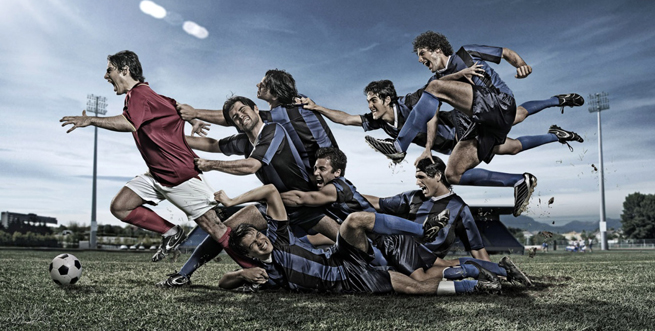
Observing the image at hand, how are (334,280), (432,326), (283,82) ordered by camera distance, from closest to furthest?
(432,326)
(334,280)
(283,82)

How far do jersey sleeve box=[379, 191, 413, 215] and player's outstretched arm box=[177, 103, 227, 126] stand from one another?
2.43 meters

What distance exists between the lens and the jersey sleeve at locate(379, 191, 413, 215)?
19.7 ft

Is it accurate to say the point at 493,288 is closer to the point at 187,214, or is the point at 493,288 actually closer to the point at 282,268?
the point at 282,268

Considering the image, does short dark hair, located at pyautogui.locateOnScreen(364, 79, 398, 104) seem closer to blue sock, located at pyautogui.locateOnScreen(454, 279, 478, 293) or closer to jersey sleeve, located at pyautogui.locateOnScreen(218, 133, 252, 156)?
jersey sleeve, located at pyautogui.locateOnScreen(218, 133, 252, 156)

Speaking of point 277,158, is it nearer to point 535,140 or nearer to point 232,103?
point 232,103

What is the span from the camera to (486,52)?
19.0ft

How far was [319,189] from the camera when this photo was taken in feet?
19.4

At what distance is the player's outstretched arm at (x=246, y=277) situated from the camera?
5.62 meters

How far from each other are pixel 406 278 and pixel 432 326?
61.4 inches

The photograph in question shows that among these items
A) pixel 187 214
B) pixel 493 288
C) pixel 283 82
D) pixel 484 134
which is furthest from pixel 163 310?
pixel 484 134

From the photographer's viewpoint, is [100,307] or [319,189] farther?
[319,189]

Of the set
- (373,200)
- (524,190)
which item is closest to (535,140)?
(524,190)

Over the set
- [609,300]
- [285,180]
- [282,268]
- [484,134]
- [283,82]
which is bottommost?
[609,300]

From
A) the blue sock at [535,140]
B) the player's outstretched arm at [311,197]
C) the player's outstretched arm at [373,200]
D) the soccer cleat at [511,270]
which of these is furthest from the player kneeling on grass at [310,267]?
the blue sock at [535,140]
